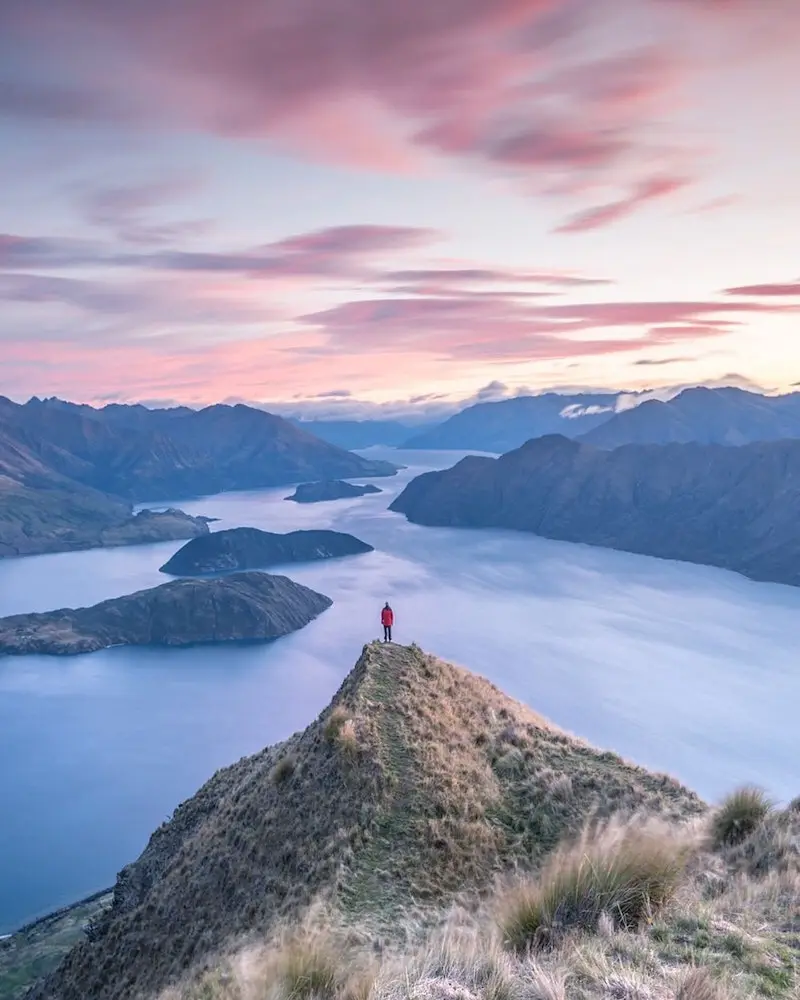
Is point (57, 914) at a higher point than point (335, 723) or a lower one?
lower

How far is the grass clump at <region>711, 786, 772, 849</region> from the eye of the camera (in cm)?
1226

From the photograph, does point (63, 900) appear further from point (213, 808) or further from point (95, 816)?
point (213, 808)

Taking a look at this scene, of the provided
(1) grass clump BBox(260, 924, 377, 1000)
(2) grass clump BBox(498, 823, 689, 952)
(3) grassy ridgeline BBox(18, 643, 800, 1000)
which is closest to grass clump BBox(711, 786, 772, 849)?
(3) grassy ridgeline BBox(18, 643, 800, 1000)

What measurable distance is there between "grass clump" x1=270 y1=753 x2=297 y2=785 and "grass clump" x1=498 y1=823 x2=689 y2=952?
45.8 feet

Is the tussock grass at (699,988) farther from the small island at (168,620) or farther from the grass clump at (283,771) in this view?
the small island at (168,620)

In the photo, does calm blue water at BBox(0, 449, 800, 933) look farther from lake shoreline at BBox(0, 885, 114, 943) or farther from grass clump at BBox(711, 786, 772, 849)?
grass clump at BBox(711, 786, 772, 849)

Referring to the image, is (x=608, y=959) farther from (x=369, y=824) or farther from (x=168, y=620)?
A: (x=168, y=620)

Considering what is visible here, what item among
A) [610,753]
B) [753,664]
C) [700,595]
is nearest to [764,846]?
[610,753]

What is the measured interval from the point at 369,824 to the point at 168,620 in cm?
16603

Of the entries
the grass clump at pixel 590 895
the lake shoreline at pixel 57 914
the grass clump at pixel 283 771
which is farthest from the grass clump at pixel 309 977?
the lake shoreline at pixel 57 914

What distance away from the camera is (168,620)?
566 feet

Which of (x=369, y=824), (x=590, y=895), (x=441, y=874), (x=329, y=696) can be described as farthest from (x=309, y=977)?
(x=329, y=696)

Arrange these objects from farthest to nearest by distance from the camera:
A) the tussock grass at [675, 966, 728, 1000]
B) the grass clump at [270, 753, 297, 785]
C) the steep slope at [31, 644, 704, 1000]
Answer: the grass clump at [270, 753, 297, 785], the steep slope at [31, 644, 704, 1000], the tussock grass at [675, 966, 728, 1000]

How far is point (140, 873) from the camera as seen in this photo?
2648 cm
